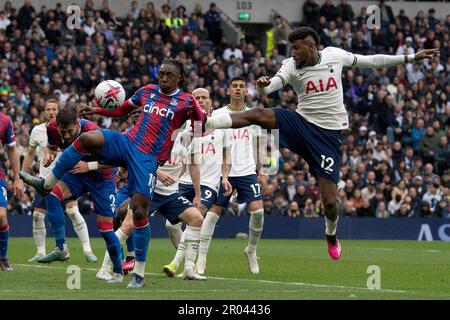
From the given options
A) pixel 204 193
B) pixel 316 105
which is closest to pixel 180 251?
pixel 204 193

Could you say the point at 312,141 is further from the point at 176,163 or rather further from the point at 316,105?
the point at 176,163

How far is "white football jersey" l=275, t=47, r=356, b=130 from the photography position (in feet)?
47.2

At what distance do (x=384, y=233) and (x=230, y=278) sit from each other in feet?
57.8

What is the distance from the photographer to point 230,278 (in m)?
15.5

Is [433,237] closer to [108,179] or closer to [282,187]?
[282,187]

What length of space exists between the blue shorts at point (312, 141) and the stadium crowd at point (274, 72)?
613 inches

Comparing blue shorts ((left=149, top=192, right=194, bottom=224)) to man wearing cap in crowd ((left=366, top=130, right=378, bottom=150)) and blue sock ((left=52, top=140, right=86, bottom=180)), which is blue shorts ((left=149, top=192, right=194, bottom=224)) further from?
man wearing cap in crowd ((left=366, top=130, right=378, bottom=150))

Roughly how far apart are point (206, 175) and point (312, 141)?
3016mm

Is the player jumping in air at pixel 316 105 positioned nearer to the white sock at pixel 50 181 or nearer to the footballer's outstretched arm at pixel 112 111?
the footballer's outstretched arm at pixel 112 111

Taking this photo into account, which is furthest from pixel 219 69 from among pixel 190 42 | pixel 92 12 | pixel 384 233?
pixel 384 233

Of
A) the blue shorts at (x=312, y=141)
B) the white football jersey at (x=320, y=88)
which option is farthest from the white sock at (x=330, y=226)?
the white football jersey at (x=320, y=88)

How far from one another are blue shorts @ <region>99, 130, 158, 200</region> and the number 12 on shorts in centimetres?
251

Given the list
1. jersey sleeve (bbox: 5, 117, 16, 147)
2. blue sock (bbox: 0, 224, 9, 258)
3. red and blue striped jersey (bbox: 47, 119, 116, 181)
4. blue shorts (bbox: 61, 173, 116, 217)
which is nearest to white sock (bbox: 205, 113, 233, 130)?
red and blue striped jersey (bbox: 47, 119, 116, 181)
